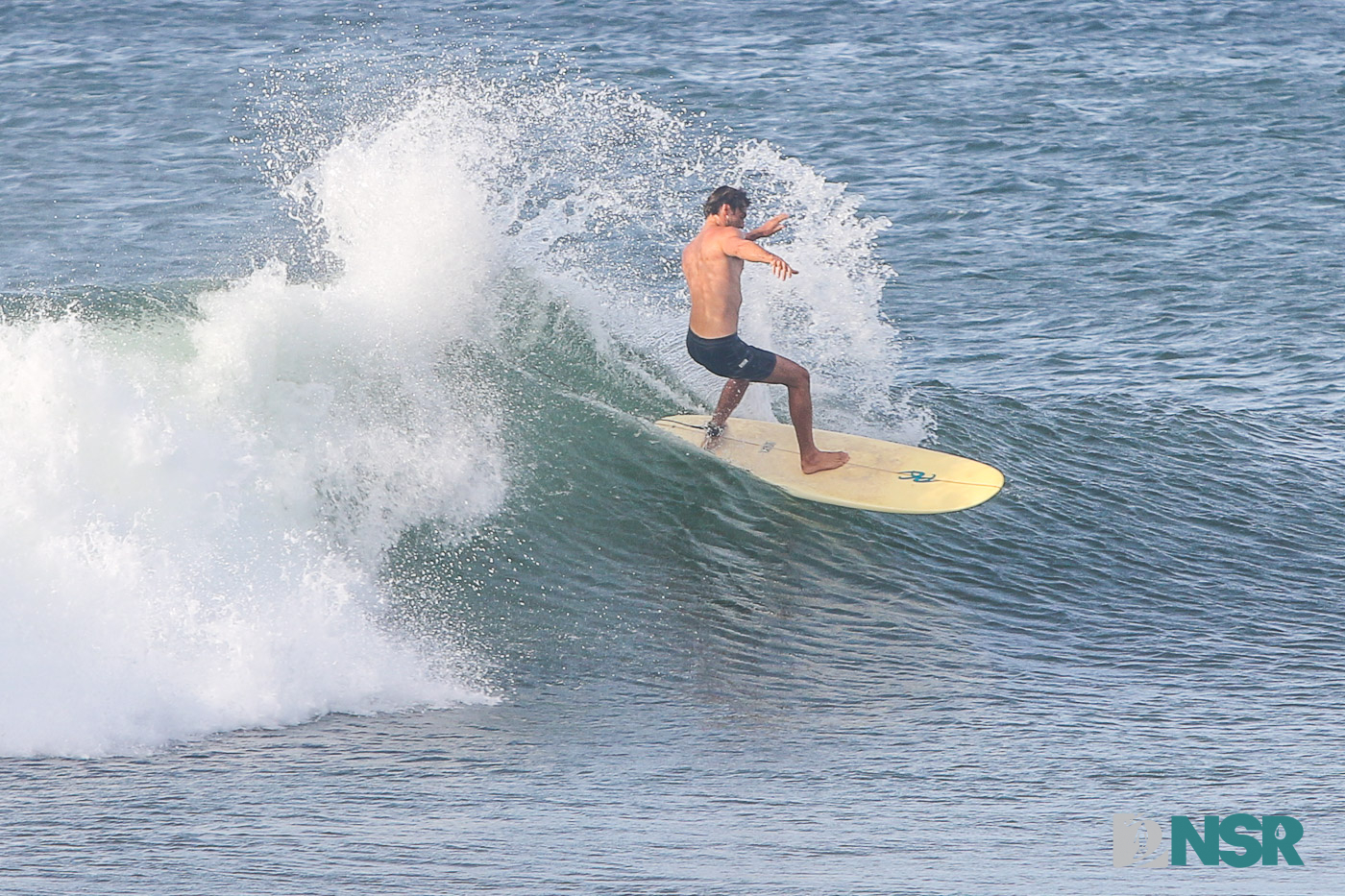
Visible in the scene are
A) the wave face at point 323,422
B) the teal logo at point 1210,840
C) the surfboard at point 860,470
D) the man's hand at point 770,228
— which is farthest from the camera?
the surfboard at point 860,470

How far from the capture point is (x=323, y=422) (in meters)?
8.95

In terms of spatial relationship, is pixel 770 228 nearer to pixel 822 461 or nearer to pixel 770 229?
pixel 770 229

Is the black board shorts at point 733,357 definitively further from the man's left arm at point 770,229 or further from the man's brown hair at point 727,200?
the man's brown hair at point 727,200

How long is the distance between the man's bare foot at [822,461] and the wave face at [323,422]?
1.03 meters

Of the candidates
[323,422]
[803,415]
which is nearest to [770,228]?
[803,415]

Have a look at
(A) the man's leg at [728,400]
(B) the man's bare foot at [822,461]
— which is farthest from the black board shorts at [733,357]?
(B) the man's bare foot at [822,461]

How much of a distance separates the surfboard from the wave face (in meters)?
0.53

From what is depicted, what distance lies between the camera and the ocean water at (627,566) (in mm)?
5715

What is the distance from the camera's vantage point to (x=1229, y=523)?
382 inches

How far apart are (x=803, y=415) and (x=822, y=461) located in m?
0.44

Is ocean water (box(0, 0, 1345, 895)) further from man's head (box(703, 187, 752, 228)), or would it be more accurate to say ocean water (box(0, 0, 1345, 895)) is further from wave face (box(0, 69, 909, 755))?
man's head (box(703, 187, 752, 228))

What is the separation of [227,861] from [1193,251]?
14.1m

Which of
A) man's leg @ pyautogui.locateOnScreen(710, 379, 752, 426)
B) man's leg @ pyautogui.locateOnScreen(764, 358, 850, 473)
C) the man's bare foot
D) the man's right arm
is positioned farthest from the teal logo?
man's leg @ pyautogui.locateOnScreen(710, 379, 752, 426)

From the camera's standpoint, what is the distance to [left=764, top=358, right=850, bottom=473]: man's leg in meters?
9.11
